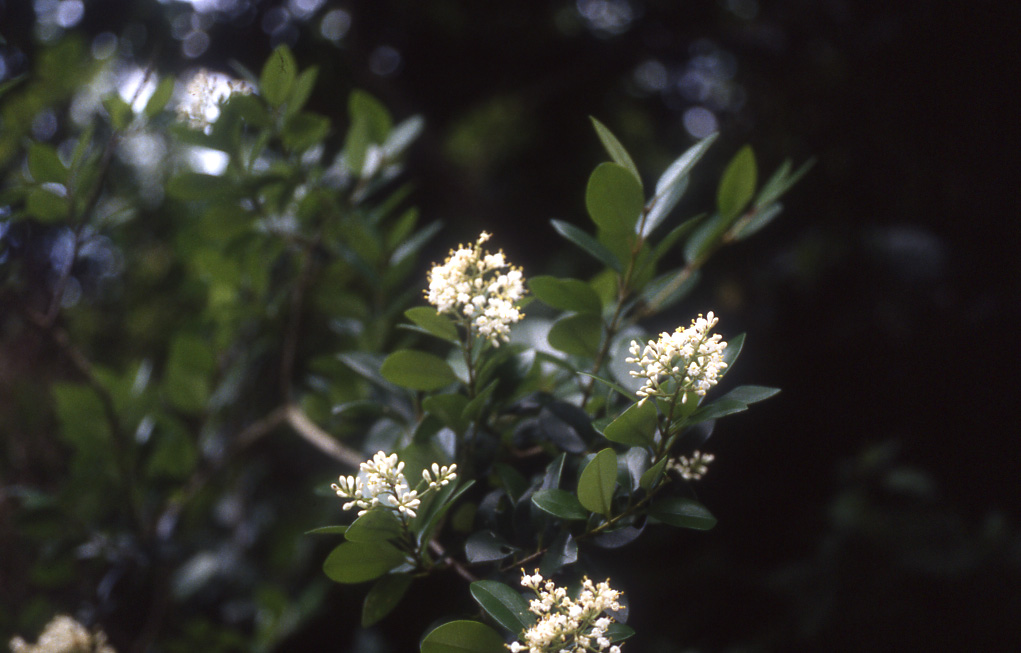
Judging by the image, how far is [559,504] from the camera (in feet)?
1.90

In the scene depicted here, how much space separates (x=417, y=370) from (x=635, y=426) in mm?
261

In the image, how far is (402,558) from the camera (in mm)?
618

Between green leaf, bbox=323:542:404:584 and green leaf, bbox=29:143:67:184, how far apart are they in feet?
2.48

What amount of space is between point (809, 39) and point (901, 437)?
1.25 m

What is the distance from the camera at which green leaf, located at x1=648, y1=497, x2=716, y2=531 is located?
57cm

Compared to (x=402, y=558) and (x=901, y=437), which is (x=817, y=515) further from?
(x=402, y=558)

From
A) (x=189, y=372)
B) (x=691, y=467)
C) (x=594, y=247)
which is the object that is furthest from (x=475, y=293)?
(x=189, y=372)

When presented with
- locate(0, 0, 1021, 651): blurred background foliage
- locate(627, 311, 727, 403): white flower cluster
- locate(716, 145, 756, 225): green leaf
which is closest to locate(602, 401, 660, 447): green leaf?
locate(627, 311, 727, 403): white flower cluster

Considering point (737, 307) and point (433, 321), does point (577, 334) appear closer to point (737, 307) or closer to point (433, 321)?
point (433, 321)

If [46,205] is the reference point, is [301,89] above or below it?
above

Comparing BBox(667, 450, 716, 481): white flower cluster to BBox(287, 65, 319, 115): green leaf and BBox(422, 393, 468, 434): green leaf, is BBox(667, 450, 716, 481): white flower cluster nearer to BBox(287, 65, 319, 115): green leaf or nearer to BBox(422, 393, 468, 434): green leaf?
BBox(422, 393, 468, 434): green leaf

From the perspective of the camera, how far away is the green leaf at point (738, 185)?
0.85 metres

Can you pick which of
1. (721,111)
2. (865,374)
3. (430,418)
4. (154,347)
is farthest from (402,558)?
(721,111)

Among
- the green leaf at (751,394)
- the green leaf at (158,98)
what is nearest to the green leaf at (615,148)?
the green leaf at (751,394)
